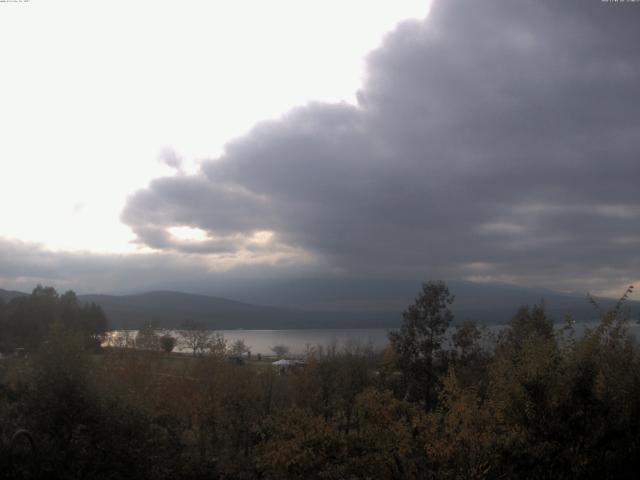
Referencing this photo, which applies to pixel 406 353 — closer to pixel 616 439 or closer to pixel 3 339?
pixel 616 439

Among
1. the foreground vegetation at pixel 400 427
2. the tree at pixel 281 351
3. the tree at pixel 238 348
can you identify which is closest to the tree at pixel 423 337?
the foreground vegetation at pixel 400 427

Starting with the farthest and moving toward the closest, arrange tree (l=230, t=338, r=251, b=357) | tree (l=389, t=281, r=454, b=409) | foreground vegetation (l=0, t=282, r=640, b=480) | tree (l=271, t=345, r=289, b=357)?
1. tree (l=271, t=345, r=289, b=357)
2. tree (l=230, t=338, r=251, b=357)
3. tree (l=389, t=281, r=454, b=409)
4. foreground vegetation (l=0, t=282, r=640, b=480)

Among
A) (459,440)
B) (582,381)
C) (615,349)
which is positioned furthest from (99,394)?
(615,349)

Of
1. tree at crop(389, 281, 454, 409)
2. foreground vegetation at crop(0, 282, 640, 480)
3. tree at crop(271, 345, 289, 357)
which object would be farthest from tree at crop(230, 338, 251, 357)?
foreground vegetation at crop(0, 282, 640, 480)

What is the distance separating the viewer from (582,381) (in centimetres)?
1120

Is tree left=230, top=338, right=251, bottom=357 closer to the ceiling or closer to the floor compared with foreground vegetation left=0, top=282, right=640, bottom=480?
closer to the floor

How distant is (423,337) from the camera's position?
106 ft

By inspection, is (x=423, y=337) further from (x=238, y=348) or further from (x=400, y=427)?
(x=238, y=348)

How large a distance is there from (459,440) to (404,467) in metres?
1.28

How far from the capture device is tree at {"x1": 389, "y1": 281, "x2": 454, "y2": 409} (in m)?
32.0

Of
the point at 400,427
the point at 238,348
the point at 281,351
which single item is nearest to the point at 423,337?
the point at 400,427

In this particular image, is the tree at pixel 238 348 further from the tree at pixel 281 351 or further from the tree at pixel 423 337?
the tree at pixel 423 337

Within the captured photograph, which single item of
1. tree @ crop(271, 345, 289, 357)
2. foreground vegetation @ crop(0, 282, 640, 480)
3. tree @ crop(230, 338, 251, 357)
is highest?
foreground vegetation @ crop(0, 282, 640, 480)

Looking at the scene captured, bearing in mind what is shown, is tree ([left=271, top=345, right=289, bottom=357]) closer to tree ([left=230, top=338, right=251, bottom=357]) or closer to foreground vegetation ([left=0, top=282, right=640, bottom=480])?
tree ([left=230, top=338, right=251, bottom=357])
